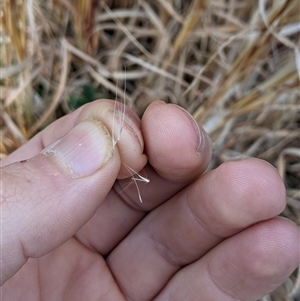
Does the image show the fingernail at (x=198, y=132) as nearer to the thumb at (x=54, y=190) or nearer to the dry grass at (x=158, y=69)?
the thumb at (x=54, y=190)

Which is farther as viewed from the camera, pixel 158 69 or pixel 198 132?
pixel 158 69

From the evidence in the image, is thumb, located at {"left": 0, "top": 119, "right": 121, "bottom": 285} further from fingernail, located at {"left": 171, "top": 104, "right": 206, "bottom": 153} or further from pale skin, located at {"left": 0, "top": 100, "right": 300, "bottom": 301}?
fingernail, located at {"left": 171, "top": 104, "right": 206, "bottom": 153}

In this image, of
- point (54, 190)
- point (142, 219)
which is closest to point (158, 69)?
point (142, 219)

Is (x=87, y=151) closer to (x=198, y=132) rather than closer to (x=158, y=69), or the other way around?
(x=198, y=132)

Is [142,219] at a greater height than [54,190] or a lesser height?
lesser

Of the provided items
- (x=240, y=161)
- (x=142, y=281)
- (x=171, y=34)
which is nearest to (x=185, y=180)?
(x=240, y=161)
